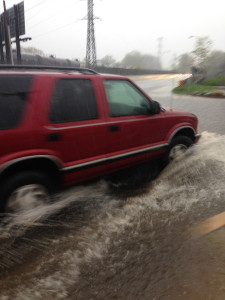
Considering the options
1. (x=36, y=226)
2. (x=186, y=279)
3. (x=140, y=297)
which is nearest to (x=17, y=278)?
(x=36, y=226)

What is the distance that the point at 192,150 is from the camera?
5055 millimetres

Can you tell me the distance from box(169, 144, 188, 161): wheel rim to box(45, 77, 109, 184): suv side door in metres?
1.55

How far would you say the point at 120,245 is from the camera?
2857mm

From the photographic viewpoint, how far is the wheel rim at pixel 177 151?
15.4ft

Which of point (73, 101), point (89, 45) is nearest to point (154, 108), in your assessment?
point (73, 101)

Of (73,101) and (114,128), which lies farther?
(114,128)

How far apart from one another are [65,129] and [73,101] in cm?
38

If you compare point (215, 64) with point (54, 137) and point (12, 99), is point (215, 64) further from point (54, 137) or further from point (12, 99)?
point (12, 99)

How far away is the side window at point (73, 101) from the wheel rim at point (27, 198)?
2.57 ft

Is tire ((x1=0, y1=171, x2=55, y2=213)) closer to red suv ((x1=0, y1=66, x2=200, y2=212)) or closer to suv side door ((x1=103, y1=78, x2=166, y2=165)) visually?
red suv ((x1=0, y1=66, x2=200, y2=212))

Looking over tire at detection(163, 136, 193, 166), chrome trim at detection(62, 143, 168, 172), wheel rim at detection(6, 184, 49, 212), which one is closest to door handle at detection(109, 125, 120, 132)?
chrome trim at detection(62, 143, 168, 172)

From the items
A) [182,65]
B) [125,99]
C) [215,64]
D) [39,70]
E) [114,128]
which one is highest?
[215,64]

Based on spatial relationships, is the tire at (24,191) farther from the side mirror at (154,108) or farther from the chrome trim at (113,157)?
the side mirror at (154,108)

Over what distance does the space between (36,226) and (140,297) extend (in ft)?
4.83
